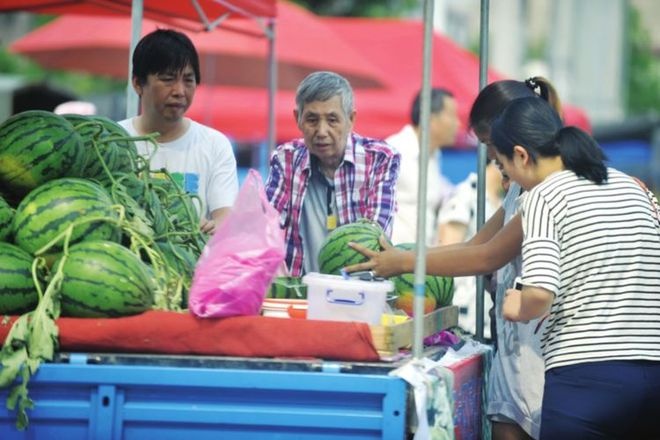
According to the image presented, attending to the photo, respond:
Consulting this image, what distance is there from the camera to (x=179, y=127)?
608cm

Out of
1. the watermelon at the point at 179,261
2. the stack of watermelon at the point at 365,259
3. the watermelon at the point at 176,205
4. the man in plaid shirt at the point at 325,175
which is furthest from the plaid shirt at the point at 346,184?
the watermelon at the point at 179,261

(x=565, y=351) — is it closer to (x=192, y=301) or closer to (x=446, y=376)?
(x=446, y=376)

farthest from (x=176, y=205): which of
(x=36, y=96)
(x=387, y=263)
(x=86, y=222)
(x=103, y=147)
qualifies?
(x=36, y=96)

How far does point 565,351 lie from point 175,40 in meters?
2.73

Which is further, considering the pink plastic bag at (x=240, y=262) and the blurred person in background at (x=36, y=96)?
the blurred person in background at (x=36, y=96)

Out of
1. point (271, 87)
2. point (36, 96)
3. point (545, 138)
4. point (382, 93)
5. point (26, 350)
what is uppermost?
point (36, 96)

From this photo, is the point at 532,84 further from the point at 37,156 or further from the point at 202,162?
the point at 37,156

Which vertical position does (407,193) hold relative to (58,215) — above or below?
above

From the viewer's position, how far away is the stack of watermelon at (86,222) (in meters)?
4.03

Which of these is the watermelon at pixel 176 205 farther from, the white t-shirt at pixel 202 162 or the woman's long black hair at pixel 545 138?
the woman's long black hair at pixel 545 138

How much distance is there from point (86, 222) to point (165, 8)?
13.1 ft

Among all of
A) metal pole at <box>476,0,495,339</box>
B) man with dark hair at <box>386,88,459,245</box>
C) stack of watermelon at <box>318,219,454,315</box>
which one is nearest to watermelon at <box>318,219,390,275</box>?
stack of watermelon at <box>318,219,454,315</box>

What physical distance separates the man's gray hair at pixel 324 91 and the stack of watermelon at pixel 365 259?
84 cm

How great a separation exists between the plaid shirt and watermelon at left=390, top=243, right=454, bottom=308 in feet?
2.31
